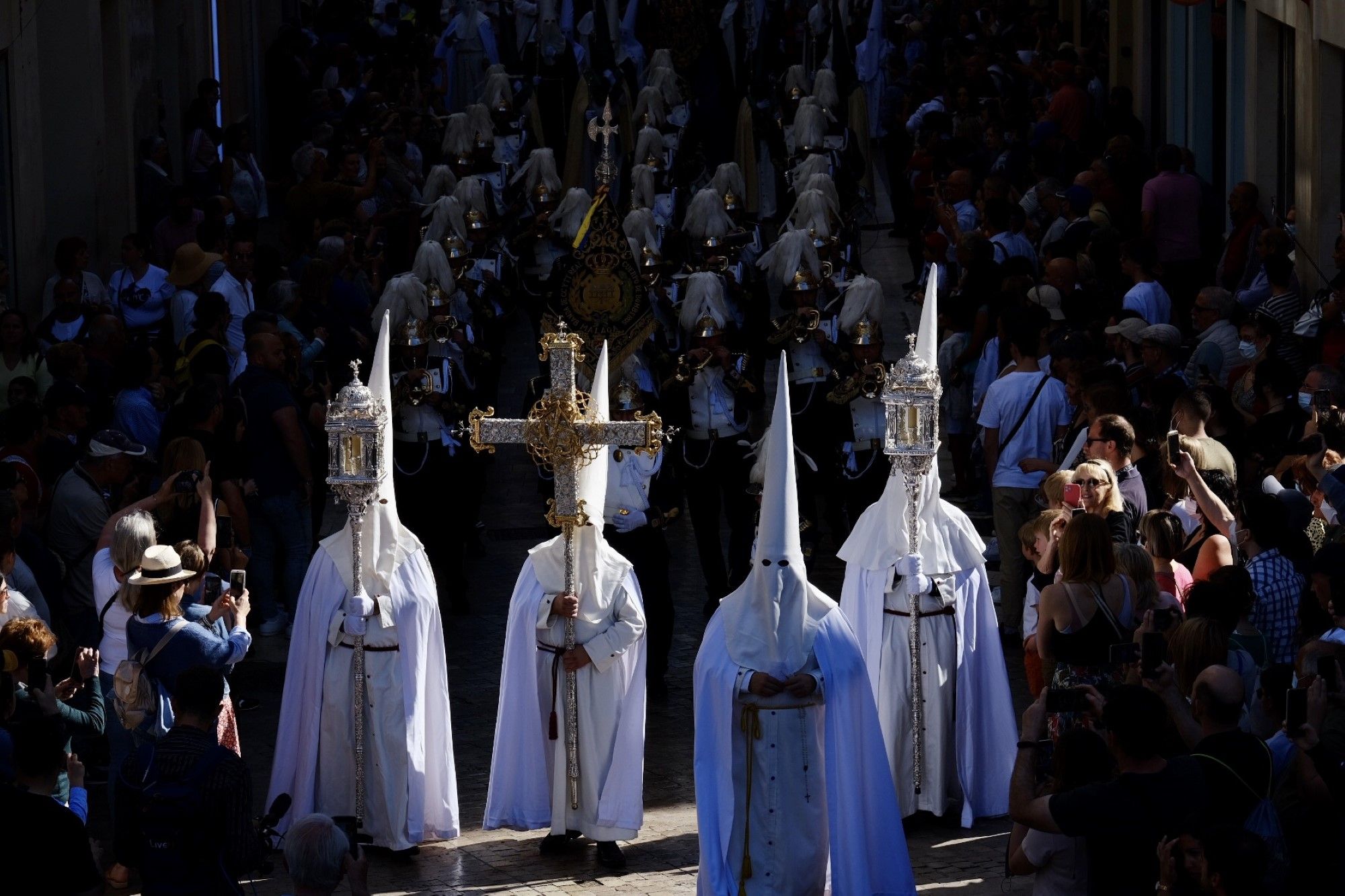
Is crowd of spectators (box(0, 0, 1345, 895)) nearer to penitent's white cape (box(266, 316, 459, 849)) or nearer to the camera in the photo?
the camera

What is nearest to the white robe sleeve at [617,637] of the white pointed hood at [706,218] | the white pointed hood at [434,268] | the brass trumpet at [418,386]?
the brass trumpet at [418,386]

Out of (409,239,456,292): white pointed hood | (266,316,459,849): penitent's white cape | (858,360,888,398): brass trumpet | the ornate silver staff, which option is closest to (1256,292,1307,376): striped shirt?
(858,360,888,398): brass trumpet

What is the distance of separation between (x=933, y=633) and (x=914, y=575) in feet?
1.19

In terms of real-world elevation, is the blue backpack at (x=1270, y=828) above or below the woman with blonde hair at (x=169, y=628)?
below

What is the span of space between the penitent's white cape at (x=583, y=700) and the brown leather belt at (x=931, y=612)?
1.22 metres

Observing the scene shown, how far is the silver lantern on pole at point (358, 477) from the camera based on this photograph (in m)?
10.1

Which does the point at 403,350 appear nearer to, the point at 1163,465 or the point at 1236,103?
the point at 1163,465

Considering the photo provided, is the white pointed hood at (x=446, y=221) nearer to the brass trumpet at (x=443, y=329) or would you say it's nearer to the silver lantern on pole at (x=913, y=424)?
the brass trumpet at (x=443, y=329)

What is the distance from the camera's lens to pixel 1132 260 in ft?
50.3

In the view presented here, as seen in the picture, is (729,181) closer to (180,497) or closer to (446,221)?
(446,221)

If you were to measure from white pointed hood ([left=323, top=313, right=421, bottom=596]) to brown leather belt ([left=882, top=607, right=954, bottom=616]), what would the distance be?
7.62 feet

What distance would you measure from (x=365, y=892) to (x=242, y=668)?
18.5 feet

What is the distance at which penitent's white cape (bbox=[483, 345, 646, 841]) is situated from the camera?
10.2 meters

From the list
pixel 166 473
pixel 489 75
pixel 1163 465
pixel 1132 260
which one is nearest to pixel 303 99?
pixel 489 75
